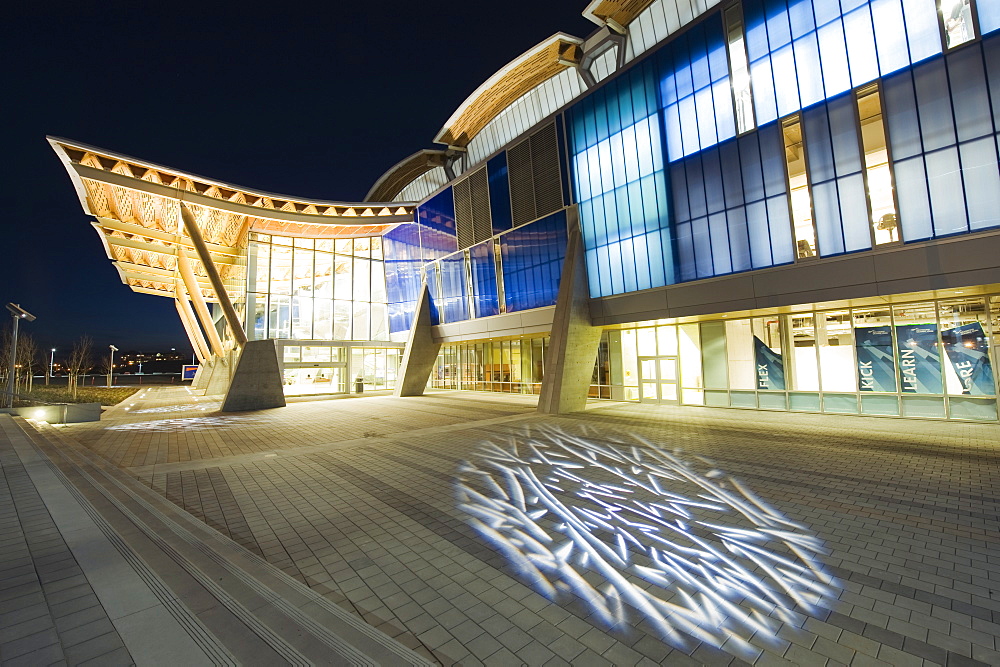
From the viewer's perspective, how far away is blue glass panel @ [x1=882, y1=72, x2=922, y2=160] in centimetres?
1338

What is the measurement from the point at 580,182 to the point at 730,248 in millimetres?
8815

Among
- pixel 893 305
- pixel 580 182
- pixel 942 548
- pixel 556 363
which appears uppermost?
pixel 580 182

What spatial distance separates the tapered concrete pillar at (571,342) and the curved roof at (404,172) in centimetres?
2182

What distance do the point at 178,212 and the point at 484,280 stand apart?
2309 cm

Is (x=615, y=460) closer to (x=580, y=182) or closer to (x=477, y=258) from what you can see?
(x=580, y=182)

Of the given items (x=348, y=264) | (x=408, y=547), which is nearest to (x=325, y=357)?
(x=348, y=264)

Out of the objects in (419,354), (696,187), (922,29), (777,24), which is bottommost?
(419,354)

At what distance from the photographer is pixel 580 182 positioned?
22.7 metres

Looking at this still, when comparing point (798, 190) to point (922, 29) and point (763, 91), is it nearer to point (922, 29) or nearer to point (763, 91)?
point (763, 91)

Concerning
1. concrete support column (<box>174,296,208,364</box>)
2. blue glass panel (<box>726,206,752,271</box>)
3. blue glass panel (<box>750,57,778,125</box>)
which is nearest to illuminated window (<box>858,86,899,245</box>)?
blue glass panel (<box>750,57,778,125</box>)

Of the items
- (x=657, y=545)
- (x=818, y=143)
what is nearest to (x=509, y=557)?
(x=657, y=545)

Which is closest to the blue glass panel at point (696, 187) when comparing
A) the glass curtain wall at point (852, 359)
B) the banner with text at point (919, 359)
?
the glass curtain wall at point (852, 359)

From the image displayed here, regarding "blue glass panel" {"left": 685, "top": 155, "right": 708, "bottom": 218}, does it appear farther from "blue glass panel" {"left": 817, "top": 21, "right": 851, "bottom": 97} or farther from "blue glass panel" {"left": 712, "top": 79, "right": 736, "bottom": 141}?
"blue glass panel" {"left": 817, "top": 21, "right": 851, "bottom": 97}

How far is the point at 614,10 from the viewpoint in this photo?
23.4m
